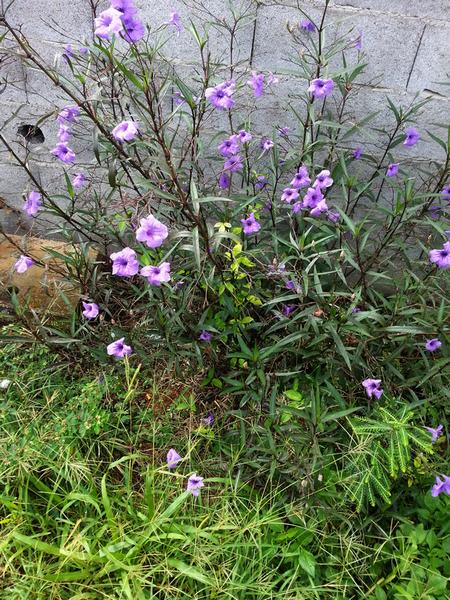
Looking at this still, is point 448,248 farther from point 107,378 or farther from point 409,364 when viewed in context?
point 107,378

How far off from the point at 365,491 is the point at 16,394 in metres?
1.35

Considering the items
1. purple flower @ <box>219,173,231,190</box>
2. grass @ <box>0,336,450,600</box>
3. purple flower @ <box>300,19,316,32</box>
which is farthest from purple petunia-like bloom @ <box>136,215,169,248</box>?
purple flower @ <box>300,19,316,32</box>

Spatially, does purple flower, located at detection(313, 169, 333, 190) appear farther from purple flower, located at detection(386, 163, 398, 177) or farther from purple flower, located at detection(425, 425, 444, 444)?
purple flower, located at detection(425, 425, 444, 444)

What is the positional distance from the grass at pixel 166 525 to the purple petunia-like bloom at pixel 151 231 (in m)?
0.57

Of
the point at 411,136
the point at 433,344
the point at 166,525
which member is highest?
the point at 411,136

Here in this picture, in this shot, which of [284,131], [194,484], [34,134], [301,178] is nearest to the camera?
[194,484]

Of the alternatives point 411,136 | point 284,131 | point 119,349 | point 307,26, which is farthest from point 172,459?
point 307,26

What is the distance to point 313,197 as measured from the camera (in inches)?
71.9

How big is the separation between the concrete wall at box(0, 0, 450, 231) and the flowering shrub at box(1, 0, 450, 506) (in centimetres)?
6

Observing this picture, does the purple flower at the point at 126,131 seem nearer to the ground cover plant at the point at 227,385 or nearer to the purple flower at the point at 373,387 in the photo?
the ground cover plant at the point at 227,385

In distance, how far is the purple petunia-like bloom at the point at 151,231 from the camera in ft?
4.35

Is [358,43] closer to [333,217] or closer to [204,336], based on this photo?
[333,217]

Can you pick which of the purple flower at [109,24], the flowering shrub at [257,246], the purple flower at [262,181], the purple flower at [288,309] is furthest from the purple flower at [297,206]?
the purple flower at [109,24]

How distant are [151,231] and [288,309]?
698mm
